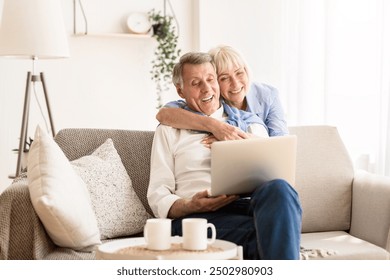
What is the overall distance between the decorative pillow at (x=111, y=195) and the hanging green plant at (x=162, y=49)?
2.38 m

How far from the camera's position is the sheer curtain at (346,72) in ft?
12.6

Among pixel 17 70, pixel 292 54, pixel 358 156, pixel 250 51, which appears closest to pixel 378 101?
pixel 358 156

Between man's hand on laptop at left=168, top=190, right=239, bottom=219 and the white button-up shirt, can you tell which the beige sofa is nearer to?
the white button-up shirt

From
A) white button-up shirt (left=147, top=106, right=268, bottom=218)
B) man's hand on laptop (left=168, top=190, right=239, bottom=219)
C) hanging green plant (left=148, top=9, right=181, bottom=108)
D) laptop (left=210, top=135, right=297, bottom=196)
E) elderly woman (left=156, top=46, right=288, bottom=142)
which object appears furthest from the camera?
hanging green plant (left=148, top=9, right=181, bottom=108)

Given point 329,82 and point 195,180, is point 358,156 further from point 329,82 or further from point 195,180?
point 195,180

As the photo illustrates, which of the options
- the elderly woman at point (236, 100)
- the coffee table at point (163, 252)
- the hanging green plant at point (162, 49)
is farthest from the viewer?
the hanging green plant at point (162, 49)

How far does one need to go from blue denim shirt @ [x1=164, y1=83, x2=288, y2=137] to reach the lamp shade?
144 centimetres

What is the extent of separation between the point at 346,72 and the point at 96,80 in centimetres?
186

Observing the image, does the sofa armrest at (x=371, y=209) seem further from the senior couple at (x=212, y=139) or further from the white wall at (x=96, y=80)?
the white wall at (x=96, y=80)

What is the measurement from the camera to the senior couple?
220 centimetres

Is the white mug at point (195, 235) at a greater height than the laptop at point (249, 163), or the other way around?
the laptop at point (249, 163)

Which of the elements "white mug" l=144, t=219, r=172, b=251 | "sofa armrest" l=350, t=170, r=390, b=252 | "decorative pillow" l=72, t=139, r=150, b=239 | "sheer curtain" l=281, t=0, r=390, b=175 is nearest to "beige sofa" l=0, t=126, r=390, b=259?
"sofa armrest" l=350, t=170, r=390, b=252

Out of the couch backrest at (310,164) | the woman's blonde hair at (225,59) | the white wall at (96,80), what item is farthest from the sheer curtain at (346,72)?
the woman's blonde hair at (225,59)

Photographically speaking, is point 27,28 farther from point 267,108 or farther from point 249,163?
point 249,163
